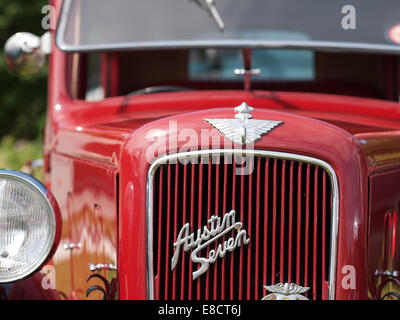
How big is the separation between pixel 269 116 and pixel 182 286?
0.57m

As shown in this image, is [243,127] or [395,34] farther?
[395,34]

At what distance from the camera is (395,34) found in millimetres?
2676

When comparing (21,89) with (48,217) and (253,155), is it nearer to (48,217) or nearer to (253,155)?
(48,217)

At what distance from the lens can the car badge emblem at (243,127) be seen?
6.23 ft

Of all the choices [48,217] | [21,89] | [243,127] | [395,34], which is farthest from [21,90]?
[243,127]

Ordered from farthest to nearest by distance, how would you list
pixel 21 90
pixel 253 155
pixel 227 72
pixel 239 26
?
pixel 21 90 < pixel 227 72 < pixel 239 26 < pixel 253 155

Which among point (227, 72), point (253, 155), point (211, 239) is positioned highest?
point (227, 72)

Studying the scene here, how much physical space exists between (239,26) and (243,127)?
89cm

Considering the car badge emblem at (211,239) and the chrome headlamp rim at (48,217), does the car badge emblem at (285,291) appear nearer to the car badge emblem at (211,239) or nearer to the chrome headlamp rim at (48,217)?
the car badge emblem at (211,239)

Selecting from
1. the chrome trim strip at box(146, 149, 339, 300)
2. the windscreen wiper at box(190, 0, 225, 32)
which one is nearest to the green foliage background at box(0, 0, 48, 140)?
the windscreen wiper at box(190, 0, 225, 32)

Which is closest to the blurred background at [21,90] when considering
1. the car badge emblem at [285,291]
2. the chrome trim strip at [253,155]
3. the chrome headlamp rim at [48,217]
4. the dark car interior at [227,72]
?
the dark car interior at [227,72]

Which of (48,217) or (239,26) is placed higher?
(239,26)

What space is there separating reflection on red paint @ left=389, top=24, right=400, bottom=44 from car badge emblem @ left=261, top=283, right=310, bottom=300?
120cm

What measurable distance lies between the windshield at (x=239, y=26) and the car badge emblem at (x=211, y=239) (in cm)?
94
